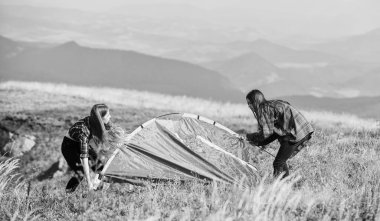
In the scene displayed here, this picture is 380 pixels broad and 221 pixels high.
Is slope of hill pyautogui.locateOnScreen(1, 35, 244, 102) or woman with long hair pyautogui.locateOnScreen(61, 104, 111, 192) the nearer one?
woman with long hair pyautogui.locateOnScreen(61, 104, 111, 192)

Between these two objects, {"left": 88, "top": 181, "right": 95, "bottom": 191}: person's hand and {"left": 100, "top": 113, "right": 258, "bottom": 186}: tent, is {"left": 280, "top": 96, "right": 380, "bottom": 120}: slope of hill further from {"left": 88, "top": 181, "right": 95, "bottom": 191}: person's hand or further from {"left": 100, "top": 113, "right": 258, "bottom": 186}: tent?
{"left": 88, "top": 181, "right": 95, "bottom": 191}: person's hand

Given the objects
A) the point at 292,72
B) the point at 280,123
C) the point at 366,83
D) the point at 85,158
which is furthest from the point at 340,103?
the point at 85,158

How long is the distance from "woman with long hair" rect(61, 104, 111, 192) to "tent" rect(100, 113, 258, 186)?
957 mm

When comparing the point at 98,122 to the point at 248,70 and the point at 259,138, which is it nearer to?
the point at 259,138

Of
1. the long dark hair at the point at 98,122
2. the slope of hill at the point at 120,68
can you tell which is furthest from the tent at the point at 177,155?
the slope of hill at the point at 120,68

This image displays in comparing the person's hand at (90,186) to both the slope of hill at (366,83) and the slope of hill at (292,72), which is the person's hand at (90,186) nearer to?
the slope of hill at (292,72)

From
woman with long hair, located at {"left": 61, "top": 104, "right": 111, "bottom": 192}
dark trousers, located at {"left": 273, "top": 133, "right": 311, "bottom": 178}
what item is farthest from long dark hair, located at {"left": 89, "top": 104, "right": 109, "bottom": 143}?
dark trousers, located at {"left": 273, "top": 133, "right": 311, "bottom": 178}

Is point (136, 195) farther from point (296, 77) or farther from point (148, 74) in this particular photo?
point (296, 77)

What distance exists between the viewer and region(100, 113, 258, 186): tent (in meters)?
10.5

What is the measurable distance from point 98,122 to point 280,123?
119 inches

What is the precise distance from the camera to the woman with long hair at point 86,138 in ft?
30.2

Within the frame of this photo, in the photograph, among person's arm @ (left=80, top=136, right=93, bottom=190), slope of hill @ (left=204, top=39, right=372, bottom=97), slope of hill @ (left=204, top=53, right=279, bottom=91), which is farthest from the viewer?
slope of hill @ (left=204, top=53, right=279, bottom=91)

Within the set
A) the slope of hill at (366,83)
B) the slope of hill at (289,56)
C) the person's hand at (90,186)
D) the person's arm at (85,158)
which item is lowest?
the person's hand at (90,186)

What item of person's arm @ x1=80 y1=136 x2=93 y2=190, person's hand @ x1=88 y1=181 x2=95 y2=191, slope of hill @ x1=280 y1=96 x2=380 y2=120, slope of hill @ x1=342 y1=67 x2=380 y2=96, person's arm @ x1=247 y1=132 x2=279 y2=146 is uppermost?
slope of hill @ x1=342 y1=67 x2=380 y2=96
